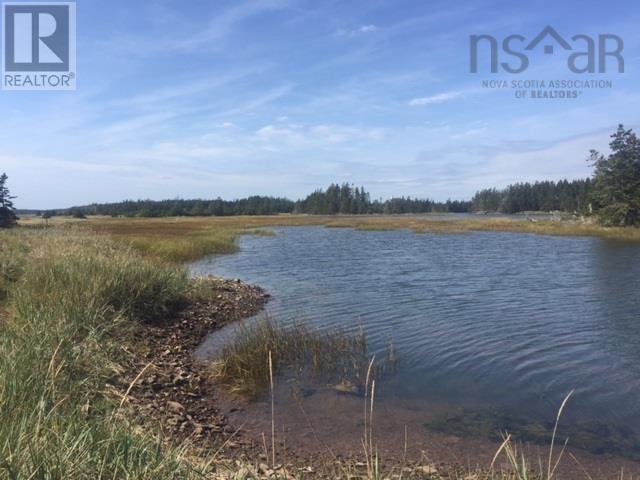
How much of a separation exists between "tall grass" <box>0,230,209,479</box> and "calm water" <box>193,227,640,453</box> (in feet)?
8.58

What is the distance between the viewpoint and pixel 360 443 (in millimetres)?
6504

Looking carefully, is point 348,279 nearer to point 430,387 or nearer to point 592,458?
point 430,387

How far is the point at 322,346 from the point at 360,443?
3.87 meters

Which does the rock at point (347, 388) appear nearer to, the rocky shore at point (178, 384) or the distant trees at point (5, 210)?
the rocky shore at point (178, 384)

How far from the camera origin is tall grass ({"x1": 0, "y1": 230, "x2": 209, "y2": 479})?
344 centimetres

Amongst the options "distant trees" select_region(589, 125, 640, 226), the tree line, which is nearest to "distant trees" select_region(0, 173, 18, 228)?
the tree line

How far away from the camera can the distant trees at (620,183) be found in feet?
178

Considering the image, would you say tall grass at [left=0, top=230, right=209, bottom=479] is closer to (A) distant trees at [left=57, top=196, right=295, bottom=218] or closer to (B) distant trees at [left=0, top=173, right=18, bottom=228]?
(B) distant trees at [left=0, top=173, right=18, bottom=228]

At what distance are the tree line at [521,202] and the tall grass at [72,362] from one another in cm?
4108

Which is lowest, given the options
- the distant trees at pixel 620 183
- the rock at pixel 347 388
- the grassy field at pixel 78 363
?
the rock at pixel 347 388

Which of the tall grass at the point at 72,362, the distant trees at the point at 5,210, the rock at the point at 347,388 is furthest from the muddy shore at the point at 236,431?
the distant trees at the point at 5,210

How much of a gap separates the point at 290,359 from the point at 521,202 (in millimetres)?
180835

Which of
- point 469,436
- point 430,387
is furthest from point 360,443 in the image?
point 430,387

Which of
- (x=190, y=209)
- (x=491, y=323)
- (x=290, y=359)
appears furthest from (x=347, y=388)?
(x=190, y=209)
